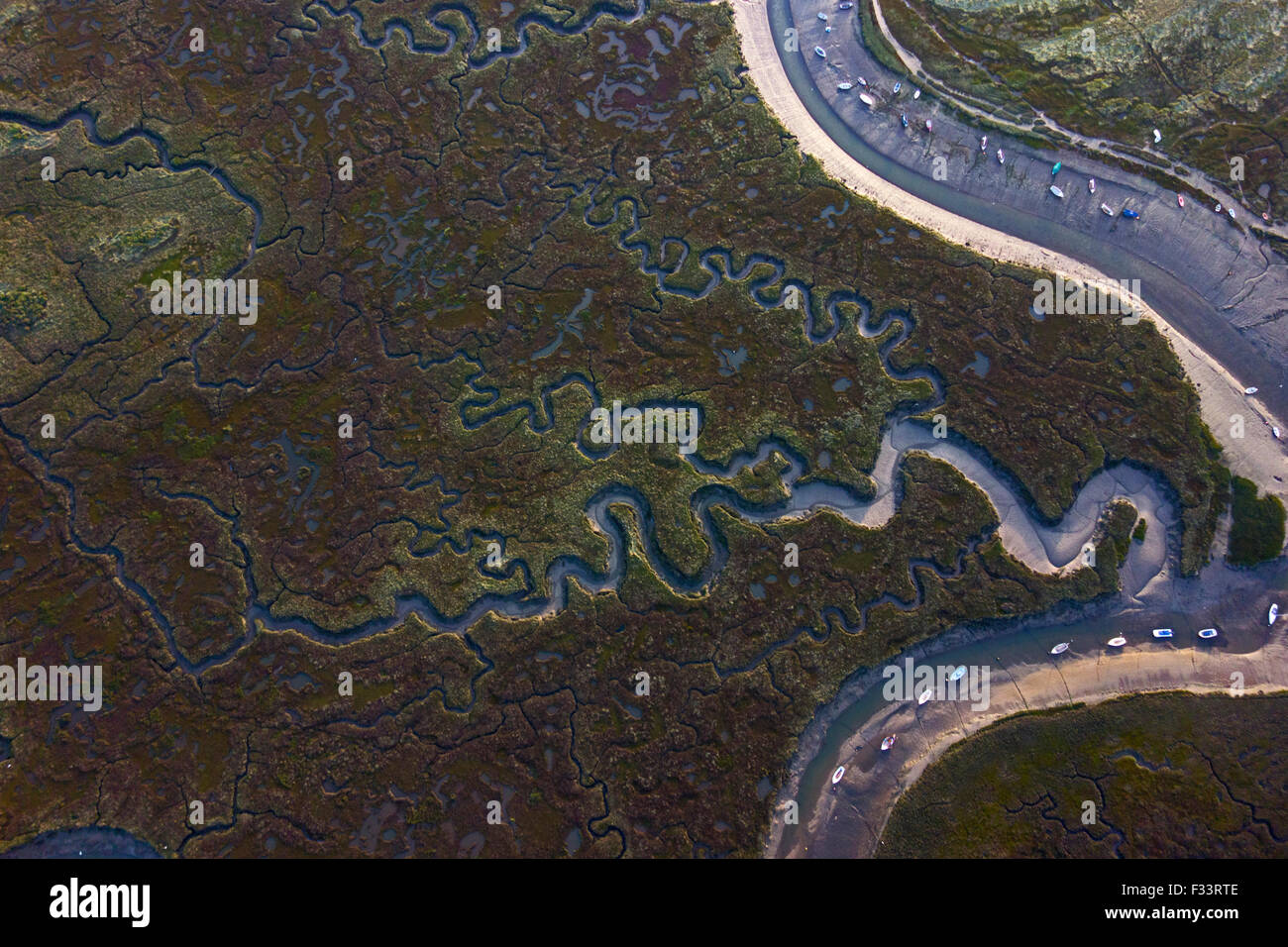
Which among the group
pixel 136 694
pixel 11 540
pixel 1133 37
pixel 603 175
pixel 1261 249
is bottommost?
pixel 136 694

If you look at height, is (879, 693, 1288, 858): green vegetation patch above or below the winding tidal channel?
below

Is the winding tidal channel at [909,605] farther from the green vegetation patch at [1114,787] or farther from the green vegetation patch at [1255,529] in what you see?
the green vegetation patch at [1114,787]

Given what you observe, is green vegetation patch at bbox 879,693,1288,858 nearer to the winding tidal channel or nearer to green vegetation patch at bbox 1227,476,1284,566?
the winding tidal channel

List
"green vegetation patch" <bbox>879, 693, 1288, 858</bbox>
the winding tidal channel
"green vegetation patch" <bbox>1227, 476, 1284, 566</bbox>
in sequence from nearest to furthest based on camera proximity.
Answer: "green vegetation patch" <bbox>879, 693, 1288, 858</bbox>
the winding tidal channel
"green vegetation patch" <bbox>1227, 476, 1284, 566</bbox>

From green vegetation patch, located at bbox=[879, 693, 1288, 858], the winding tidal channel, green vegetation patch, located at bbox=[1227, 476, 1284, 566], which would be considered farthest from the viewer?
Answer: green vegetation patch, located at bbox=[1227, 476, 1284, 566]

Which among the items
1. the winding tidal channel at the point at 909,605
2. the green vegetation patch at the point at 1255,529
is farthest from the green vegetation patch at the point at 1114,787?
the green vegetation patch at the point at 1255,529

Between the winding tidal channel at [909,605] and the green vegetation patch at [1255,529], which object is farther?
the green vegetation patch at [1255,529]

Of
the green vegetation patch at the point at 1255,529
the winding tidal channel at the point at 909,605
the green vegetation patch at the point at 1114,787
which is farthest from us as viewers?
the green vegetation patch at the point at 1255,529

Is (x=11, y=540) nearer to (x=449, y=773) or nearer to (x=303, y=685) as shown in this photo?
(x=303, y=685)

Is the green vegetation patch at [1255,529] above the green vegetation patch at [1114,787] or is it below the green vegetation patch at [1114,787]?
above

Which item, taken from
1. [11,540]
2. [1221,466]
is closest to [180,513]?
[11,540]

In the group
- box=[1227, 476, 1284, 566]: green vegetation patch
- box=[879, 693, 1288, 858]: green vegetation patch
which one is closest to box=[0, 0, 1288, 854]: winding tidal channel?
box=[1227, 476, 1284, 566]: green vegetation patch
